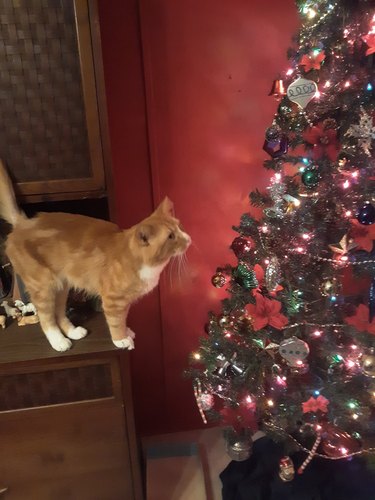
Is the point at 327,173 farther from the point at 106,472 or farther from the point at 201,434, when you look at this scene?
the point at 201,434

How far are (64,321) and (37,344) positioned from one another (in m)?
0.09

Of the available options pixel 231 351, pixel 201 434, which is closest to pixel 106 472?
pixel 231 351

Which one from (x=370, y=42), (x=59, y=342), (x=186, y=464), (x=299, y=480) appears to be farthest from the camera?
(x=186, y=464)

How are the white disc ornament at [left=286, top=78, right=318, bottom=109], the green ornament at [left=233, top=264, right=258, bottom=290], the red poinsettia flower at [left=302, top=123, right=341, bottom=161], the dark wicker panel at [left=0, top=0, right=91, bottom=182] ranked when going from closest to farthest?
the dark wicker panel at [left=0, top=0, right=91, bottom=182], the white disc ornament at [left=286, top=78, right=318, bottom=109], the red poinsettia flower at [left=302, top=123, right=341, bottom=161], the green ornament at [left=233, top=264, right=258, bottom=290]

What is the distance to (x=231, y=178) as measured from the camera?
151cm

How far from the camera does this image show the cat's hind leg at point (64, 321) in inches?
45.7

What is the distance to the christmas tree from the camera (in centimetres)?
107

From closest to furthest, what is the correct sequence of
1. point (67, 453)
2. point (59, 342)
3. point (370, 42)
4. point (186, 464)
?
1. point (370, 42)
2. point (59, 342)
3. point (67, 453)
4. point (186, 464)

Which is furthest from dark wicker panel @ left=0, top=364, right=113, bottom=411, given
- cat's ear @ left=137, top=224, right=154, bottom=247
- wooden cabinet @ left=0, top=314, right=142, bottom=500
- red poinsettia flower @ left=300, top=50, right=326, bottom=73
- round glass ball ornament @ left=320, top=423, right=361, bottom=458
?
red poinsettia flower @ left=300, top=50, right=326, bottom=73

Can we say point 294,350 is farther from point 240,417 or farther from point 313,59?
point 313,59

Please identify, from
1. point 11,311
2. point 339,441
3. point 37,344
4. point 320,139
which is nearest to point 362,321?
point 339,441

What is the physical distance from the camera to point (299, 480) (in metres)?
1.43

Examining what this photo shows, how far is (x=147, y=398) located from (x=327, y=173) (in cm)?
111

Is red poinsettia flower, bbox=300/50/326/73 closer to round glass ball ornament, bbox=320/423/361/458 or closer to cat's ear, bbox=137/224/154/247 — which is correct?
cat's ear, bbox=137/224/154/247
